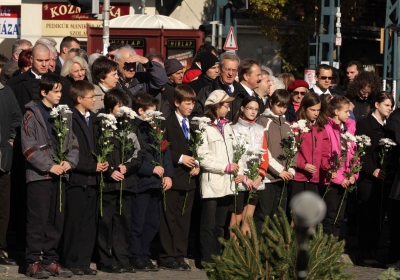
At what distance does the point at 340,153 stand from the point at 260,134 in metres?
1.15

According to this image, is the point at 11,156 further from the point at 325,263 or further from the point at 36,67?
the point at 325,263

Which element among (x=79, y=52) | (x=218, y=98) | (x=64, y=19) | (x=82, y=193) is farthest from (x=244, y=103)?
(x=64, y=19)

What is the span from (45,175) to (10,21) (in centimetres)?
3029

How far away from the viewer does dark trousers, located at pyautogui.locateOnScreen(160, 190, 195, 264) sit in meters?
11.5

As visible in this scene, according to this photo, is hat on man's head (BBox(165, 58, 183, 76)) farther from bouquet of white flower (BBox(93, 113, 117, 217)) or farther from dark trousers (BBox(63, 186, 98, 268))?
dark trousers (BBox(63, 186, 98, 268))

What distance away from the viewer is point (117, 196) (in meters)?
11.0

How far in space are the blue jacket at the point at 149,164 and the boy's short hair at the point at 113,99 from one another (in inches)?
11.5

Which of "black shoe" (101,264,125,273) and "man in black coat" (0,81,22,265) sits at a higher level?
"man in black coat" (0,81,22,265)

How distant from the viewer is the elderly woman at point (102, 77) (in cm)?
1149

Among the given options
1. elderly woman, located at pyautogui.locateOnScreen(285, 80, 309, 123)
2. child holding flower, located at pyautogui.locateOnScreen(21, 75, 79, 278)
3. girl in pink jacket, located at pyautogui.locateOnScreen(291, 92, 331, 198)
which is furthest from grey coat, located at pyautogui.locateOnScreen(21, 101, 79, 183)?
elderly woman, located at pyautogui.locateOnScreen(285, 80, 309, 123)

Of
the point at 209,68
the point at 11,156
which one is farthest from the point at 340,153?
the point at 11,156

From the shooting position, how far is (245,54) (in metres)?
47.0

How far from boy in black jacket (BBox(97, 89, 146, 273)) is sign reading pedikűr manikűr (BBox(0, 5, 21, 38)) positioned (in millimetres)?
26244

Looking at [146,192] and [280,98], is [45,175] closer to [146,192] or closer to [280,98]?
[146,192]
